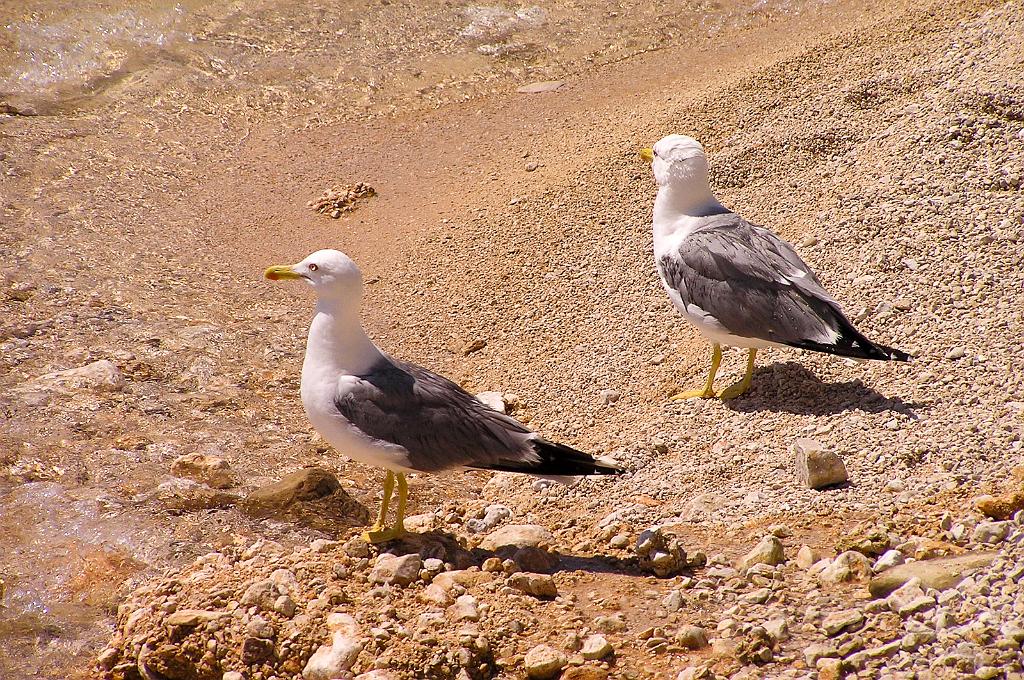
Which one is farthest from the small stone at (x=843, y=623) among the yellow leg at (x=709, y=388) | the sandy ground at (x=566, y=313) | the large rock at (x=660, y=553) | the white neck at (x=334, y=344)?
the white neck at (x=334, y=344)

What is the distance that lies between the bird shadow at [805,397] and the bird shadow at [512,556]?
175cm

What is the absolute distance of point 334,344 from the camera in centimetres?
554

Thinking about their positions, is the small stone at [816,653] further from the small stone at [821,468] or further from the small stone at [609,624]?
the small stone at [821,468]

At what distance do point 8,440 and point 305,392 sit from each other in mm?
2418

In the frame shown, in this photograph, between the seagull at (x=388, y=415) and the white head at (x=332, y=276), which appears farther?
the white head at (x=332, y=276)

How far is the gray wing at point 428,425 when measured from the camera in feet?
17.8

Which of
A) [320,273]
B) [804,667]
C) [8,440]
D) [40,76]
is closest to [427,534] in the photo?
[320,273]

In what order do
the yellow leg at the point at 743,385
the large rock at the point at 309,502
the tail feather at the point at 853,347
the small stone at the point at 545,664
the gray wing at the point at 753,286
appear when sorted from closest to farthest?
the small stone at the point at 545,664, the large rock at the point at 309,502, the tail feather at the point at 853,347, the gray wing at the point at 753,286, the yellow leg at the point at 743,385

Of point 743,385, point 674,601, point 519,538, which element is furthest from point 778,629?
point 743,385

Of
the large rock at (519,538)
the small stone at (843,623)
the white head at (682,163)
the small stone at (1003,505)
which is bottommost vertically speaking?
the small stone at (843,623)

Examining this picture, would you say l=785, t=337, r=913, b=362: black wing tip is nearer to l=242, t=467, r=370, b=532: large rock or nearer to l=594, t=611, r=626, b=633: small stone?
l=594, t=611, r=626, b=633: small stone

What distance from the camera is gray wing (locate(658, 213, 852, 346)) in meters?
6.48

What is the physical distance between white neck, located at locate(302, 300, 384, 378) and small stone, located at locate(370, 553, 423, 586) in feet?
3.23

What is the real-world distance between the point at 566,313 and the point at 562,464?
3.11 metres
